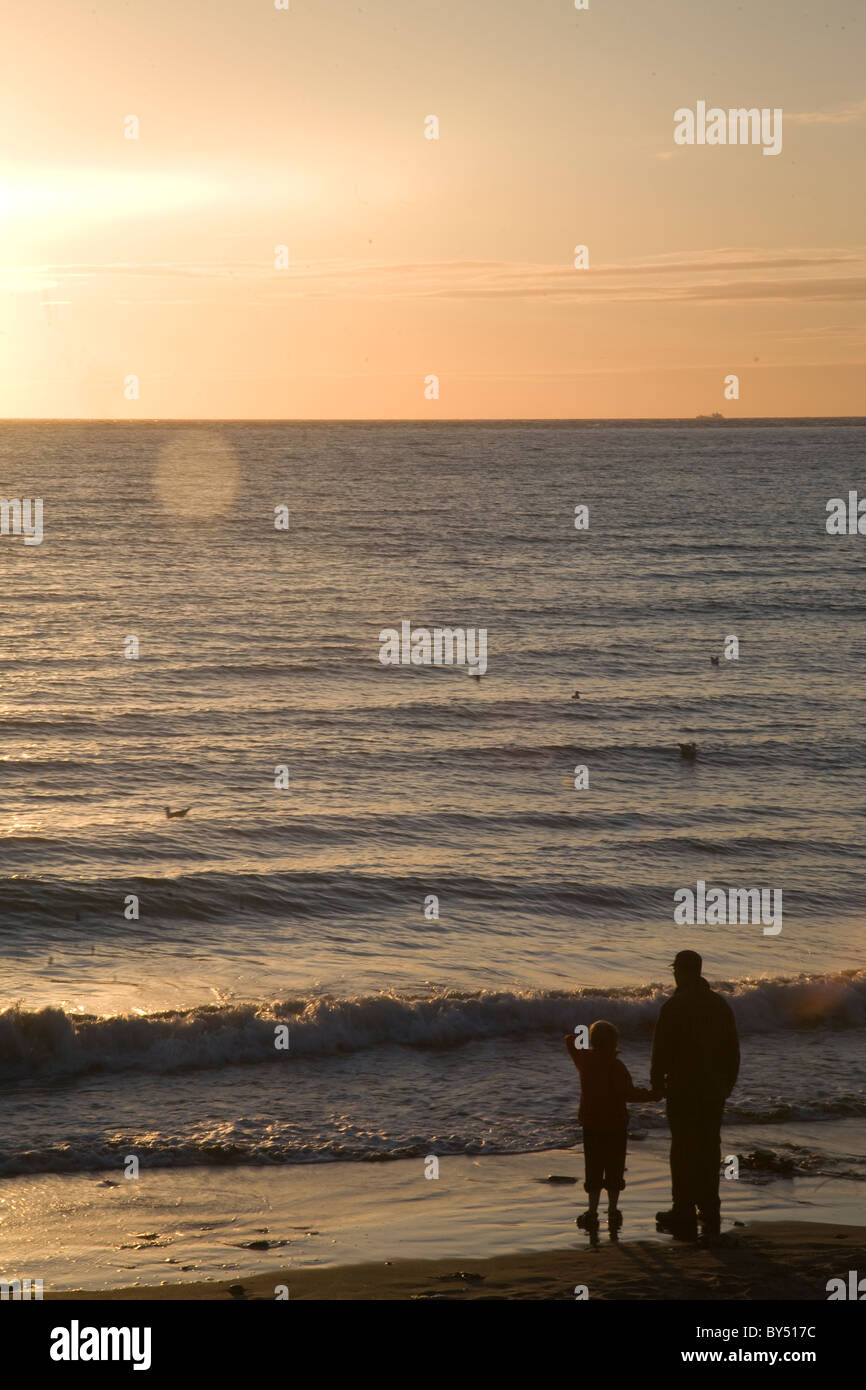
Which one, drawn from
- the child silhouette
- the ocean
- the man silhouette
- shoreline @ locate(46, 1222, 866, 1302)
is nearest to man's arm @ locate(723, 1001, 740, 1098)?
the man silhouette

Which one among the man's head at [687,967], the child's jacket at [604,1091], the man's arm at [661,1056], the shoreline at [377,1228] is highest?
the man's head at [687,967]

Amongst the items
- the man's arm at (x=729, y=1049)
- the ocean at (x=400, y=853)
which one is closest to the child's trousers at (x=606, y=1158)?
the man's arm at (x=729, y=1049)

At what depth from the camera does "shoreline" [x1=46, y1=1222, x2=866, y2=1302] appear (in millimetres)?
7922

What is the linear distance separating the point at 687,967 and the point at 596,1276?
207 cm

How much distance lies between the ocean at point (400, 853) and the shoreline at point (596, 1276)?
8.59 feet

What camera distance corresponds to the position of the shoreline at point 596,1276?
7.92 metres

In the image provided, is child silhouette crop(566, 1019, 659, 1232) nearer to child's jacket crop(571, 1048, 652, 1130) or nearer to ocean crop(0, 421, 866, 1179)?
child's jacket crop(571, 1048, 652, 1130)

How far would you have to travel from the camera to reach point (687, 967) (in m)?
8.71

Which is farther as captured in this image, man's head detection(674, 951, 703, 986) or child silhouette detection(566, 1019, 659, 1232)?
child silhouette detection(566, 1019, 659, 1232)

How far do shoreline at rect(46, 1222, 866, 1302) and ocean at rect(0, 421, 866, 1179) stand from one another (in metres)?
2.62

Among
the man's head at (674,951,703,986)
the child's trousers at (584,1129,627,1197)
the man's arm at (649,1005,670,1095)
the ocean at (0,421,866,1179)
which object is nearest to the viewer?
the man's head at (674,951,703,986)

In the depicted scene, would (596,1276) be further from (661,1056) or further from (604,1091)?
(661,1056)

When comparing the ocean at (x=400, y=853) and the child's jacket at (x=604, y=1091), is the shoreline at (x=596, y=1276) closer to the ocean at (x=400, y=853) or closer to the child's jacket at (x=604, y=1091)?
the child's jacket at (x=604, y=1091)
